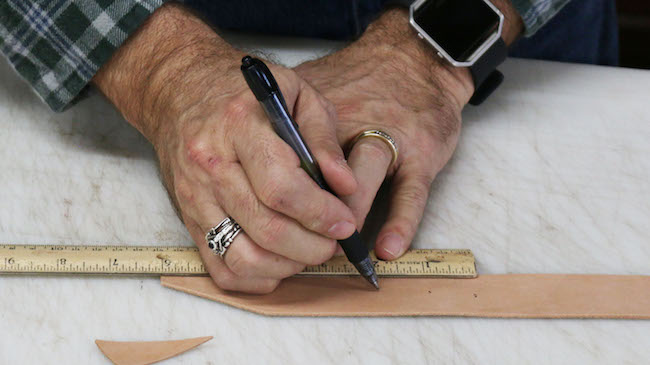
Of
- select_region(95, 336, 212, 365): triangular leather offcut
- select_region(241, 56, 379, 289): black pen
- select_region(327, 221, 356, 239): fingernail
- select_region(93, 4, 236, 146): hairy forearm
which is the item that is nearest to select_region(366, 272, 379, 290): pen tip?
select_region(241, 56, 379, 289): black pen

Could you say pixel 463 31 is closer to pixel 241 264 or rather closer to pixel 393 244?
pixel 393 244

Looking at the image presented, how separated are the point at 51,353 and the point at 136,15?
531 millimetres

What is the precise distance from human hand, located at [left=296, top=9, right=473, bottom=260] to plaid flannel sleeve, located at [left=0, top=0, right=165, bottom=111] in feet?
1.10

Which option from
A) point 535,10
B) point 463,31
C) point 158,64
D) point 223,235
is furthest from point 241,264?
point 535,10

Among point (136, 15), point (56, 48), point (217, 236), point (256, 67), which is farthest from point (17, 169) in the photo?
point (256, 67)

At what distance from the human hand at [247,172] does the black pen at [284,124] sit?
0.04 feet

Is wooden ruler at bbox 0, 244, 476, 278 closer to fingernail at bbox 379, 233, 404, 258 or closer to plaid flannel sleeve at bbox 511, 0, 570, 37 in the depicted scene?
fingernail at bbox 379, 233, 404, 258

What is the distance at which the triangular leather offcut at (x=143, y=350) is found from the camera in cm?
82

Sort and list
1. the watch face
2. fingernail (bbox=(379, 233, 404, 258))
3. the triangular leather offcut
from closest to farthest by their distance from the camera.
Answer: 1. the triangular leather offcut
2. fingernail (bbox=(379, 233, 404, 258))
3. the watch face

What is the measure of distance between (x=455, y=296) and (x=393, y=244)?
0.12 m

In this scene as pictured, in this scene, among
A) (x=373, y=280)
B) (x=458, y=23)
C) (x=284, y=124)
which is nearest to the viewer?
(x=284, y=124)

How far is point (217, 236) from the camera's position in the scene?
83 centimetres

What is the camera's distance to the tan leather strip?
0.89 metres

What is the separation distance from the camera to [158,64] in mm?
1000
